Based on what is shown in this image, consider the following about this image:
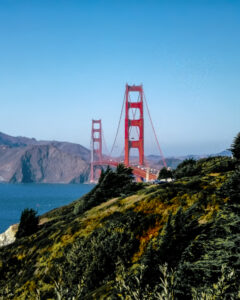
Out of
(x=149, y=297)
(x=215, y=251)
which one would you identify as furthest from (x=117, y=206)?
(x=149, y=297)

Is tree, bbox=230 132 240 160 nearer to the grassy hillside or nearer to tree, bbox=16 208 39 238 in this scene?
the grassy hillside

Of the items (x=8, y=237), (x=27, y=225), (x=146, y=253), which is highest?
(x=146, y=253)

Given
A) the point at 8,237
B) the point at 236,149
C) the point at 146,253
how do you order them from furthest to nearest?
1. the point at 8,237
2. the point at 236,149
3. the point at 146,253

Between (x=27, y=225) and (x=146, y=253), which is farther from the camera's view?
(x=27, y=225)

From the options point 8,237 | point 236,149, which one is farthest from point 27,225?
point 236,149

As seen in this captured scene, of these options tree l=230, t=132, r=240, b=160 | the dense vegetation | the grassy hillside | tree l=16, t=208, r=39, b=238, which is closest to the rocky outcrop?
tree l=16, t=208, r=39, b=238

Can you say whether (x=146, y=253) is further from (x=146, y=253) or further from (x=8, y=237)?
(x=8, y=237)

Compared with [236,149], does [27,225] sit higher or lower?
lower

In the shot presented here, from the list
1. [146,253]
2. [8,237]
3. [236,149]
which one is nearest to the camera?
[146,253]

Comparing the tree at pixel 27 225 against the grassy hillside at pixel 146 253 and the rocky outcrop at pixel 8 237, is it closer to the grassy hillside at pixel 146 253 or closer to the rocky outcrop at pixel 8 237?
the rocky outcrop at pixel 8 237

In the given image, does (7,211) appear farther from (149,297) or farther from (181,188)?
(149,297)

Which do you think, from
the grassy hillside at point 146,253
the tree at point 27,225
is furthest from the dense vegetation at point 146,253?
the tree at point 27,225
